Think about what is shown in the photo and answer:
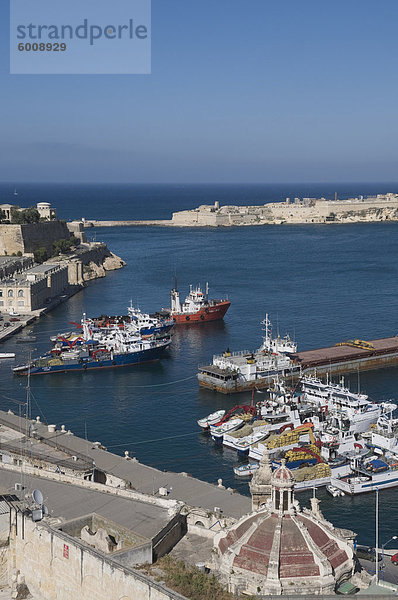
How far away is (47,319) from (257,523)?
52809mm

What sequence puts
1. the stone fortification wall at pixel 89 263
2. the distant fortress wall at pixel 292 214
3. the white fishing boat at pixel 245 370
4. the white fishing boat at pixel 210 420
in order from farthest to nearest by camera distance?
1. the distant fortress wall at pixel 292 214
2. the stone fortification wall at pixel 89 263
3. the white fishing boat at pixel 245 370
4. the white fishing boat at pixel 210 420

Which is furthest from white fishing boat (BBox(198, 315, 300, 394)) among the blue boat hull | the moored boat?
the moored boat

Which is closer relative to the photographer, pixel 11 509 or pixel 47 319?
pixel 11 509

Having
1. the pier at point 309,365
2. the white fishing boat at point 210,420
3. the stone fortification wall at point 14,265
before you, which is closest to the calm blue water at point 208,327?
the white fishing boat at point 210,420

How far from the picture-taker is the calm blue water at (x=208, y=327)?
36.8 meters

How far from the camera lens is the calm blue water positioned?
36812mm

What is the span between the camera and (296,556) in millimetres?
16500

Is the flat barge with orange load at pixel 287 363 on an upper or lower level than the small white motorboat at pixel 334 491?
upper

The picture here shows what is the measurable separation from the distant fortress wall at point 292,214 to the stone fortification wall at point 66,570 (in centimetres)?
15046

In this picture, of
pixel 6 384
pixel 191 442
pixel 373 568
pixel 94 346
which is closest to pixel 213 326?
pixel 94 346

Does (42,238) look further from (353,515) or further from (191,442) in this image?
(353,515)

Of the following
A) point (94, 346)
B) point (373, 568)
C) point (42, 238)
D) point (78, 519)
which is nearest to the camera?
point (78, 519)

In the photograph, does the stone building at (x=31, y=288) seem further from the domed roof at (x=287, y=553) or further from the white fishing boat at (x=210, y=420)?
the domed roof at (x=287, y=553)

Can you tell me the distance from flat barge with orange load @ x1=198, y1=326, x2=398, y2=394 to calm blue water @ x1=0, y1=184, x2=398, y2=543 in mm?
1172
